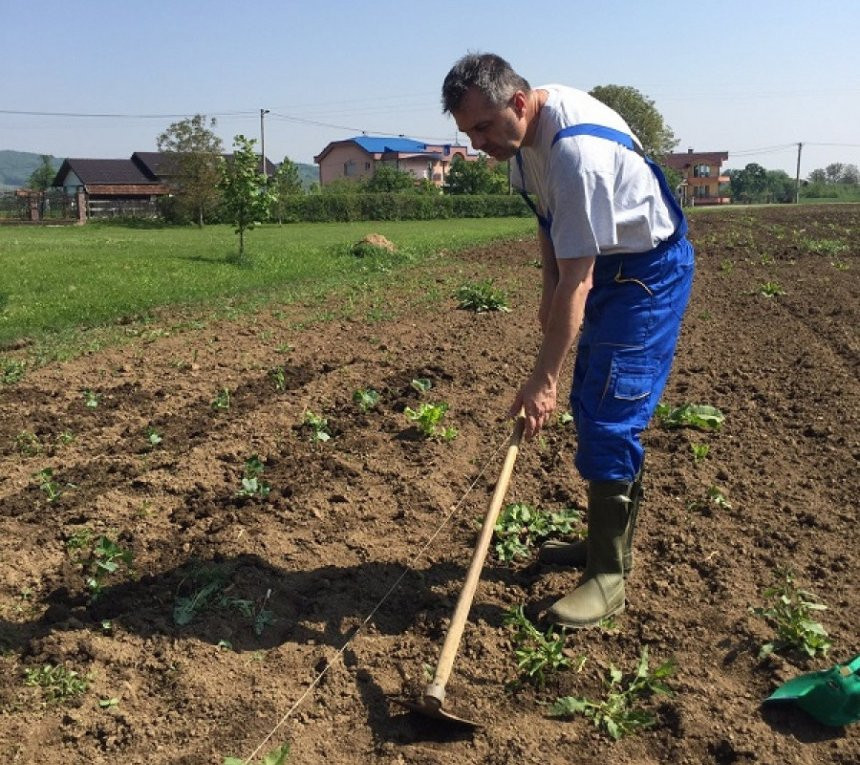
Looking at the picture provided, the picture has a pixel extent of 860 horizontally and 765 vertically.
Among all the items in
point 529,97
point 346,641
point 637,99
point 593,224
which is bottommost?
point 346,641

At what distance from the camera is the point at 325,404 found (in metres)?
6.08

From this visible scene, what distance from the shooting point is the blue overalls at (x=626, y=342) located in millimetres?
3236

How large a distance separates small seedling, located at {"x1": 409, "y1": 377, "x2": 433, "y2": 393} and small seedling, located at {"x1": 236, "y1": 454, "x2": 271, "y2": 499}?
62.3 inches

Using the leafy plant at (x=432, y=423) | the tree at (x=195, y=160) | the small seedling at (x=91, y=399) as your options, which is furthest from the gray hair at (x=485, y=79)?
the tree at (x=195, y=160)

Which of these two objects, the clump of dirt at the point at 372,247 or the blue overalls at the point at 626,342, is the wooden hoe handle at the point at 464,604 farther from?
the clump of dirt at the point at 372,247

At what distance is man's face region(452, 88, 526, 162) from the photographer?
9.77ft

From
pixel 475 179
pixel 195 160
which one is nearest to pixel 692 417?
pixel 195 160

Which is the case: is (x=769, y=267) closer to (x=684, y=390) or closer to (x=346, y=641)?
(x=684, y=390)

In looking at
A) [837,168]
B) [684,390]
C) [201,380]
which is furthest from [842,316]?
[837,168]

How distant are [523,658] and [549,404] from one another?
93 centimetres

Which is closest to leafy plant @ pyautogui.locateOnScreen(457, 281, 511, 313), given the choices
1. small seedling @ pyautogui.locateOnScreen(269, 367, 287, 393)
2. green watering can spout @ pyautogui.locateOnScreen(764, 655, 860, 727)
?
small seedling @ pyautogui.locateOnScreen(269, 367, 287, 393)

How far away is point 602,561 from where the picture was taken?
348cm

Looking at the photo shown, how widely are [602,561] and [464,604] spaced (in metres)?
0.75

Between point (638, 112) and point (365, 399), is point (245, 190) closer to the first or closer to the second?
point (365, 399)
